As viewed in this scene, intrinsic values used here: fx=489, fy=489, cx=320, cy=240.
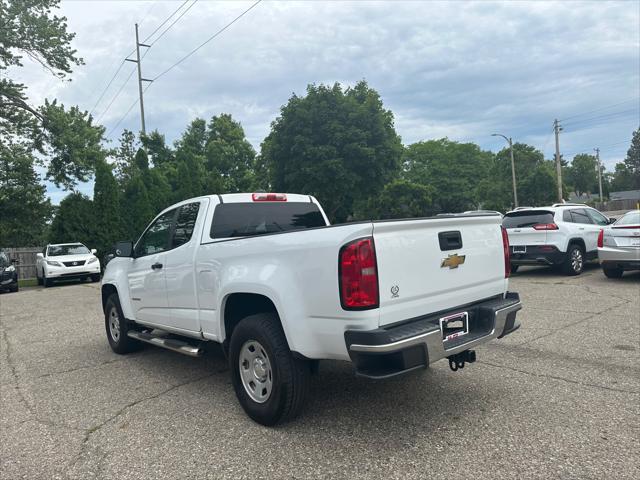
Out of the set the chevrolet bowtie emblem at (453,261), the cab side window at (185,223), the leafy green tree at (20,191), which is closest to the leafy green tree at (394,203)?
the leafy green tree at (20,191)

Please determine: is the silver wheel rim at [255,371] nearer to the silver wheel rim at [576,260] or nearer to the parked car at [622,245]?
the parked car at [622,245]

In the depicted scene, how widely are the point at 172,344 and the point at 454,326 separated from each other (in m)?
2.74

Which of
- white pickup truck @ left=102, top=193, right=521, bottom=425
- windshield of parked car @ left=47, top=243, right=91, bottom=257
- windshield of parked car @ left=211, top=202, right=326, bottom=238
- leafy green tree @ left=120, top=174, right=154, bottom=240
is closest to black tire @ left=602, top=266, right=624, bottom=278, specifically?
white pickup truck @ left=102, top=193, right=521, bottom=425

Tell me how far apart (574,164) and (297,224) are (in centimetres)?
12616

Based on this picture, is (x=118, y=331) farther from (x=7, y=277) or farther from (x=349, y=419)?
(x=7, y=277)

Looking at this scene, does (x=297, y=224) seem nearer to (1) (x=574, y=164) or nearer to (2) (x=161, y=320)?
(2) (x=161, y=320)

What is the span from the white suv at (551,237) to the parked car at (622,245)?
986mm

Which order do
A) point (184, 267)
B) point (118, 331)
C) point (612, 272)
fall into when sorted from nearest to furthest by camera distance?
point (184, 267)
point (118, 331)
point (612, 272)

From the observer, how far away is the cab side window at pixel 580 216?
1159 centimetres

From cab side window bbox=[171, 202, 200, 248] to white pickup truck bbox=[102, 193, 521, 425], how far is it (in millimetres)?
17

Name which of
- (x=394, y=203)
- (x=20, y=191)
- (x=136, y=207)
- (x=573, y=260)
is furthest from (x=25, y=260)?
(x=394, y=203)

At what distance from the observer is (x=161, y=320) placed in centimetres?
514

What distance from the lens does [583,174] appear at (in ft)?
370

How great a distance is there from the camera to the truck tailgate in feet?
10.4
